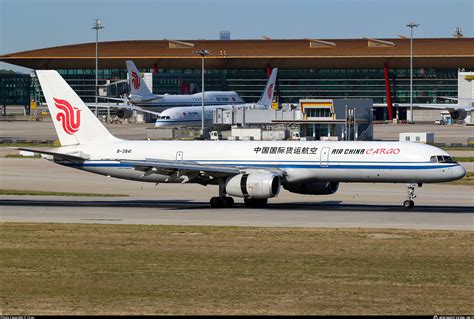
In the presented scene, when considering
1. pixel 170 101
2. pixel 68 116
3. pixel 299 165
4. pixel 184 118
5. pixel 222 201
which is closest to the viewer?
pixel 299 165

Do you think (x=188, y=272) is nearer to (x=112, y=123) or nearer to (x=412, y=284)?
(x=412, y=284)

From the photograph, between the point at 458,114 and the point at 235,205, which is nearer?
the point at 235,205

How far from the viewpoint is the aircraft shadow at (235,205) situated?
5397cm

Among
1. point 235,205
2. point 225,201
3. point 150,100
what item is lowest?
point 235,205

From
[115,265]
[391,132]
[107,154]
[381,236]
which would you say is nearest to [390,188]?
[107,154]

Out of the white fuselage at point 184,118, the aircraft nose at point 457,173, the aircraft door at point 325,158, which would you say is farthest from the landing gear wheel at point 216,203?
the white fuselage at point 184,118

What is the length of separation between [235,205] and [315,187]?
15.6 ft

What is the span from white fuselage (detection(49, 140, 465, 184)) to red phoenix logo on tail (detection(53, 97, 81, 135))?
45.4 inches

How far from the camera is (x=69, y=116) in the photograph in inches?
2347

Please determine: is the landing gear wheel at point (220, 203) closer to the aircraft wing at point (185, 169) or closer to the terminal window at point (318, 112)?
the aircraft wing at point (185, 169)

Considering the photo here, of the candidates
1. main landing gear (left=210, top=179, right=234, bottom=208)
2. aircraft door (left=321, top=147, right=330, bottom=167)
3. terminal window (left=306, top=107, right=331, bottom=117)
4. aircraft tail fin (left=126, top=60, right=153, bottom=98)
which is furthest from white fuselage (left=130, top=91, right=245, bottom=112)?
aircraft door (left=321, top=147, right=330, bottom=167)

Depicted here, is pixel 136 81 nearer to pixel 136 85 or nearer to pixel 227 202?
pixel 136 85

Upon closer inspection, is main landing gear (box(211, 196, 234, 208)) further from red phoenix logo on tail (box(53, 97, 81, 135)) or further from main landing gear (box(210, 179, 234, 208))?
red phoenix logo on tail (box(53, 97, 81, 135))

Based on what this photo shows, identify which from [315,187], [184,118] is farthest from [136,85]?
[315,187]
